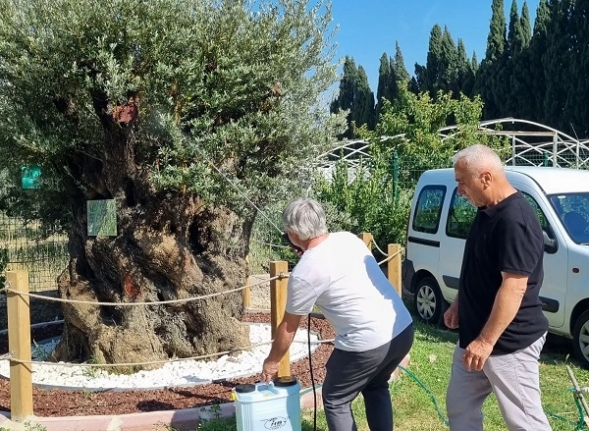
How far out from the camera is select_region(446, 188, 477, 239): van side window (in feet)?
27.9

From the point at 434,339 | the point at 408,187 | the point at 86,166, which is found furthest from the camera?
the point at 408,187

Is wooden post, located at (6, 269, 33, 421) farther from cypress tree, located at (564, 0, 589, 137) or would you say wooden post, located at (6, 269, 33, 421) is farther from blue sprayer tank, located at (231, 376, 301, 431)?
cypress tree, located at (564, 0, 589, 137)

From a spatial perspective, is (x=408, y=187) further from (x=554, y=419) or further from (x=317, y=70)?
(x=554, y=419)

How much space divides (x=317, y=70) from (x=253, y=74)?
3.12ft

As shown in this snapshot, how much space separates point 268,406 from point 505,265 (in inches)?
62.2

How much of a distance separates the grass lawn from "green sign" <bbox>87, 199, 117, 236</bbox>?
2162mm

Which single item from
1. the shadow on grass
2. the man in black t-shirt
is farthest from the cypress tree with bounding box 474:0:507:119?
the man in black t-shirt

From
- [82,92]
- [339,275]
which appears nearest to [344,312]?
[339,275]

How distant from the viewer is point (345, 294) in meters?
3.59

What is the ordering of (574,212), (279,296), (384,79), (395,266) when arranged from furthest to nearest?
(384,79) < (574,212) < (395,266) < (279,296)

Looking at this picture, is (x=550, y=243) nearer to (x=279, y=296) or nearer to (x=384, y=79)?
(x=279, y=296)

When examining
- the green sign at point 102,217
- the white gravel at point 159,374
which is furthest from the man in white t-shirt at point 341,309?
the green sign at point 102,217

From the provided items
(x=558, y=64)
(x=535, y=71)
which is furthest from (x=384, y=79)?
(x=558, y=64)

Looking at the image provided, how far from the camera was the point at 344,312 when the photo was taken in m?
3.62
